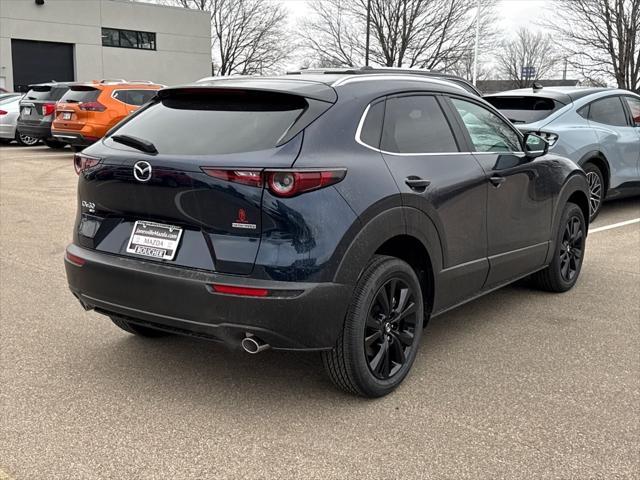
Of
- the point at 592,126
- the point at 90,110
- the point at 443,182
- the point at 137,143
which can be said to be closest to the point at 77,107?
the point at 90,110

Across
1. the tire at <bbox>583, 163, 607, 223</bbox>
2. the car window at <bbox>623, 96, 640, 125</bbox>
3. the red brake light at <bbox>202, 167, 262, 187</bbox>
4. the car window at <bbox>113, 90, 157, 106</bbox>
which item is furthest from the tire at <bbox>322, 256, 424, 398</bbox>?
the car window at <bbox>113, 90, 157, 106</bbox>

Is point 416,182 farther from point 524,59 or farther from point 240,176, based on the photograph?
point 524,59

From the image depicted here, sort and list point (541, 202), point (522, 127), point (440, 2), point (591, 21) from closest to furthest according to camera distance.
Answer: point (541, 202) → point (522, 127) → point (591, 21) → point (440, 2)

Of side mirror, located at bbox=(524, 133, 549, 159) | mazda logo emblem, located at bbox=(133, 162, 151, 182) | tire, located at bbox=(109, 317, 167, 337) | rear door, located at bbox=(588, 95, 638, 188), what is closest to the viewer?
mazda logo emblem, located at bbox=(133, 162, 151, 182)

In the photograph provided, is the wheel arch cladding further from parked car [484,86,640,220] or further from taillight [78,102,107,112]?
taillight [78,102,107,112]

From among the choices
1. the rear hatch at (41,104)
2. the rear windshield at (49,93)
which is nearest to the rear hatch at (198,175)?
the rear hatch at (41,104)

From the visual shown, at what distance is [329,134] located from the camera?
337cm

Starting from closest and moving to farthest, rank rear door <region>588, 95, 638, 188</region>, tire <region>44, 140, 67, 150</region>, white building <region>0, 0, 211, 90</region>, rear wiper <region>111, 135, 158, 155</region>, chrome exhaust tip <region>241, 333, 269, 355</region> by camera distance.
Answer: chrome exhaust tip <region>241, 333, 269, 355</region>, rear wiper <region>111, 135, 158, 155</region>, rear door <region>588, 95, 638, 188</region>, tire <region>44, 140, 67, 150</region>, white building <region>0, 0, 211, 90</region>

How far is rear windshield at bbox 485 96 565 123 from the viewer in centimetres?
823

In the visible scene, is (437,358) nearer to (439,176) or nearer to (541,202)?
(439,176)

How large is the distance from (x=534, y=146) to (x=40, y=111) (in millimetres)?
14477

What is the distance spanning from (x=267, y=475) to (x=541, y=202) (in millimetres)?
3058

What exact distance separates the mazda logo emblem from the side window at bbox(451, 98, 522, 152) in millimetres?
2007

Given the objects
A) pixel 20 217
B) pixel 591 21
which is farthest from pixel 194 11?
pixel 20 217
